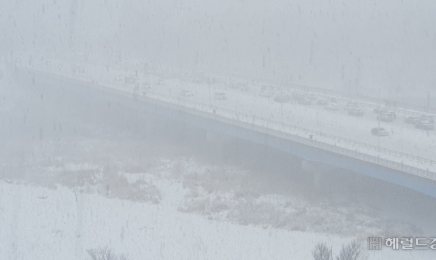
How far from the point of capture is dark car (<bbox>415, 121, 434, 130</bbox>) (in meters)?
27.2

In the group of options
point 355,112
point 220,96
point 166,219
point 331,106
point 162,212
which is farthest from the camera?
point 220,96

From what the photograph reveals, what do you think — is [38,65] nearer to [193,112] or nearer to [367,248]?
[193,112]

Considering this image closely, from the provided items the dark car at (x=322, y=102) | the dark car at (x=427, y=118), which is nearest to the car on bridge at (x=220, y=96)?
the dark car at (x=322, y=102)

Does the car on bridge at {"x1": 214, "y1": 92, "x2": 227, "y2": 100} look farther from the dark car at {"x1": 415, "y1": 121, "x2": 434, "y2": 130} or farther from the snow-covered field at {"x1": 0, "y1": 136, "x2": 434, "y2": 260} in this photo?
the dark car at {"x1": 415, "y1": 121, "x2": 434, "y2": 130}

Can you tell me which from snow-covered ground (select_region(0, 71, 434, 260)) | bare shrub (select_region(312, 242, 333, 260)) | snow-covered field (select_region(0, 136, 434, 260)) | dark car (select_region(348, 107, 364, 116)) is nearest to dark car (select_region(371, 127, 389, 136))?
snow-covered ground (select_region(0, 71, 434, 260))

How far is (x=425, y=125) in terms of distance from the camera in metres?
27.4

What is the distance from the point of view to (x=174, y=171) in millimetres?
27062

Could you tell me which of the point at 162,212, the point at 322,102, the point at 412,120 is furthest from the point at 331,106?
the point at 162,212

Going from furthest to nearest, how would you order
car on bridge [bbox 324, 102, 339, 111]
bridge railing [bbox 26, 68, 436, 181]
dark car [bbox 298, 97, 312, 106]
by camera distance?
dark car [bbox 298, 97, 312, 106], car on bridge [bbox 324, 102, 339, 111], bridge railing [bbox 26, 68, 436, 181]

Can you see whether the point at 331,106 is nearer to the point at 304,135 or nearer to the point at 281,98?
the point at 281,98

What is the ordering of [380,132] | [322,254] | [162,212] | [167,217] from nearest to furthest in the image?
[322,254]
[167,217]
[162,212]
[380,132]

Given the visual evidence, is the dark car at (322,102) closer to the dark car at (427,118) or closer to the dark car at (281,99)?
the dark car at (281,99)

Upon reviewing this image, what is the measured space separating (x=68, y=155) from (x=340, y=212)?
17628 millimetres

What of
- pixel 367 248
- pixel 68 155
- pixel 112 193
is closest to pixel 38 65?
pixel 68 155
